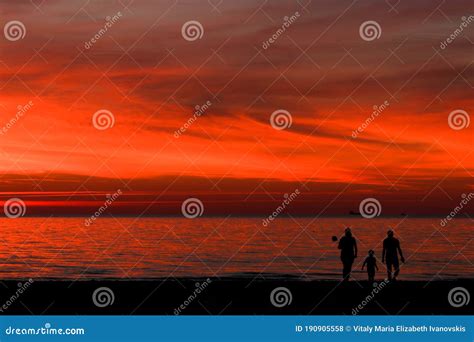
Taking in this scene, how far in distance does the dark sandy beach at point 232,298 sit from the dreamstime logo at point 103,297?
0.13 meters

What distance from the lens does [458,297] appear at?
2127 centimetres

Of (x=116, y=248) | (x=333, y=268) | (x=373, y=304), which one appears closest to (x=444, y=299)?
(x=373, y=304)

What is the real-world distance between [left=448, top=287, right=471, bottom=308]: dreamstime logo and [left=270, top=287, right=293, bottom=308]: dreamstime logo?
482cm

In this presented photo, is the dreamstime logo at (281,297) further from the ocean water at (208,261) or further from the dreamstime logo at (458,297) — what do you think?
the ocean water at (208,261)

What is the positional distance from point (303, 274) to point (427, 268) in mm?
10530

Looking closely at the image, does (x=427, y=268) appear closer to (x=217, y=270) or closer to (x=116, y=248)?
(x=217, y=270)

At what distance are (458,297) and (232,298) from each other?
691cm

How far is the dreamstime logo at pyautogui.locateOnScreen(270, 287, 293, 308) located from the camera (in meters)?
20.6

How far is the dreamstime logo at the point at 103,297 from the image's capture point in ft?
68.0
